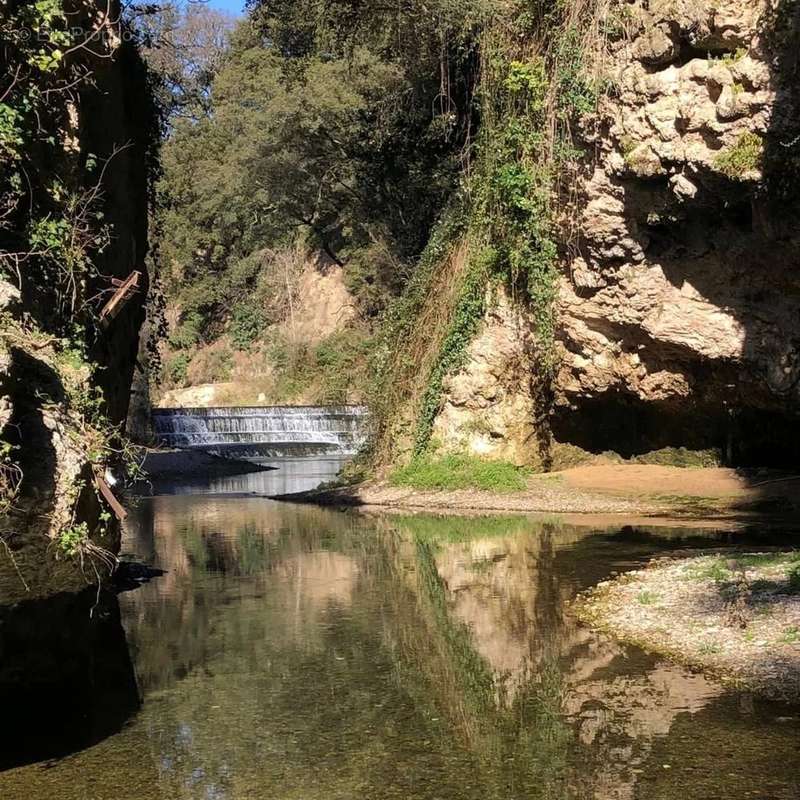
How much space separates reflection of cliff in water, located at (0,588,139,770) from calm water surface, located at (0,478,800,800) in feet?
0.13

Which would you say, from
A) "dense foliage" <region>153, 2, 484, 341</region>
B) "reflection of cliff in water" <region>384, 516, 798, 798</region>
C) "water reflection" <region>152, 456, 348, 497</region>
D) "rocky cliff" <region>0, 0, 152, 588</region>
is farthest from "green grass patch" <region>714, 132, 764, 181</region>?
"water reflection" <region>152, 456, 348, 497</region>

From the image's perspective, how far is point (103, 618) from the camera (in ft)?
31.5

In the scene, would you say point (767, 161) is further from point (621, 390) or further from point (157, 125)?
point (157, 125)

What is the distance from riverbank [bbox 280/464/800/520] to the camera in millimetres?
17203

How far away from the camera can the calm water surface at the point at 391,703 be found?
5.77m

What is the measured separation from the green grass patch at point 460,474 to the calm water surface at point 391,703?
22.8 ft

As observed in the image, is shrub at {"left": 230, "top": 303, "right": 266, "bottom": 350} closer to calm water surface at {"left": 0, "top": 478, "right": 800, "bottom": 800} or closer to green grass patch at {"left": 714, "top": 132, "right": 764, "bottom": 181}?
green grass patch at {"left": 714, "top": 132, "right": 764, "bottom": 181}

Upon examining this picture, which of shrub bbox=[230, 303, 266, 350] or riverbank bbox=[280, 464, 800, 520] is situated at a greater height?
shrub bbox=[230, 303, 266, 350]

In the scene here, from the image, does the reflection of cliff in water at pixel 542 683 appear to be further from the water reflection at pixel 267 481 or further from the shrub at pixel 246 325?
the shrub at pixel 246 325

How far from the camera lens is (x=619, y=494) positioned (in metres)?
Result: 18.5

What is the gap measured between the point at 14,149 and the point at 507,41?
13.5 metres

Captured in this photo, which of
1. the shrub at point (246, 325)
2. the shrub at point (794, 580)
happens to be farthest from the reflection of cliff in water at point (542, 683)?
the shrub at point (246, 325)

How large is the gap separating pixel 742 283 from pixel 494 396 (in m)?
5.51

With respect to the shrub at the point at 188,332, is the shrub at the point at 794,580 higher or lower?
lower
